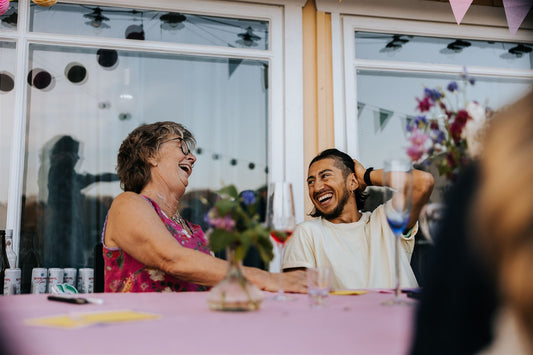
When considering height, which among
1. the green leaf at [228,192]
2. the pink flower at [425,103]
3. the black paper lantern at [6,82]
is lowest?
the green leaf at [228,192]

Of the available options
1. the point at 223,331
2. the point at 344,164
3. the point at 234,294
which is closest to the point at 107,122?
the point at 344,164

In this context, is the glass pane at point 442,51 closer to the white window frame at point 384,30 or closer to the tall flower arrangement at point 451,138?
the white window frame at point 384,30

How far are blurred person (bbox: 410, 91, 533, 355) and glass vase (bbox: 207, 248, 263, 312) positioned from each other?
2.00 feet

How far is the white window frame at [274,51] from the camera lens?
3164 mm

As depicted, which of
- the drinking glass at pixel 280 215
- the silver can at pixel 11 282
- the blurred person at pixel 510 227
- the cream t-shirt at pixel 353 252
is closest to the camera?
the blurred person at pixel 510 227

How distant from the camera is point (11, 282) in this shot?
2.56 meters

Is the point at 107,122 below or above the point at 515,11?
below

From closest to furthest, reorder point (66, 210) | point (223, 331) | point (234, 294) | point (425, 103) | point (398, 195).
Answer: point (223, 331)
point (234, 294)
point (398, 195)
point (425, 103)
point (66, 210)

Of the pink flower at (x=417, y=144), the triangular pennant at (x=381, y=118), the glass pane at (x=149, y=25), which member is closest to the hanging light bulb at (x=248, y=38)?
the glass pane at (x=149, y=25)

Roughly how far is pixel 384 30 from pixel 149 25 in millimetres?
1676

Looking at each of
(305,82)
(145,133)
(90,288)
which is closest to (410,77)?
(305,82)

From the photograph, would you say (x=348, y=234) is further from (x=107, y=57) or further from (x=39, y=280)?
(x=107, y=57)

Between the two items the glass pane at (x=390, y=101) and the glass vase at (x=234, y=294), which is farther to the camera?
the glass pane at (x=390, y=101)

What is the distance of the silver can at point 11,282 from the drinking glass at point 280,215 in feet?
6.14
